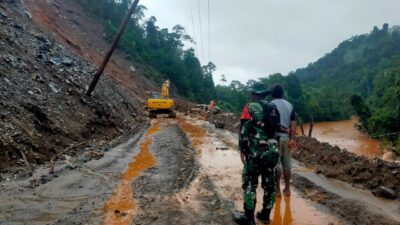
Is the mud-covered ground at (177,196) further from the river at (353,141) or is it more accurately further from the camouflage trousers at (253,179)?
the river at (353,141)

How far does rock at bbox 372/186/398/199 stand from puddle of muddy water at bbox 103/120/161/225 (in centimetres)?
431

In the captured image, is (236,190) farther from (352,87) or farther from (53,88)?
(352,87)

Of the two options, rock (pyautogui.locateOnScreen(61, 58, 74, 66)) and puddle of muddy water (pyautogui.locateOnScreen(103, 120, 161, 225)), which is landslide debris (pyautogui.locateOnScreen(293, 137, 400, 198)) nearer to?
puddle of muddy water (pyautogui.locateOnScreen(103, 120, 161, 225))

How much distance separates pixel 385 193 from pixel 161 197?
3.92 metres

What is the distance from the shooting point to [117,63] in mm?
49500

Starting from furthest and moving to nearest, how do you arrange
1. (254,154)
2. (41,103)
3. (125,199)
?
(41,103), (125,199), (254,154)

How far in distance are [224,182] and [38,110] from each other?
6207 mm

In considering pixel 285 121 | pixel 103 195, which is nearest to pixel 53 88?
pixel 103 195

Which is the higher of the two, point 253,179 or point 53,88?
point 53,88

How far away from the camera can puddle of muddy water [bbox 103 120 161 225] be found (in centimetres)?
568

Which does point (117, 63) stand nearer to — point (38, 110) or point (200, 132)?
point (200, 132)

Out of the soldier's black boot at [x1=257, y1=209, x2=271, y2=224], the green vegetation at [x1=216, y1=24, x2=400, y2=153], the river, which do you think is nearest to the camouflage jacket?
the soldier's black boot at [x1=257, y1=209, x2=271, y2=224]

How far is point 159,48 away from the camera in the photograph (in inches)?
2844

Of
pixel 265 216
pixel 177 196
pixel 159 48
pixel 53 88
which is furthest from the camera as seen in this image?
pixel 159 48
